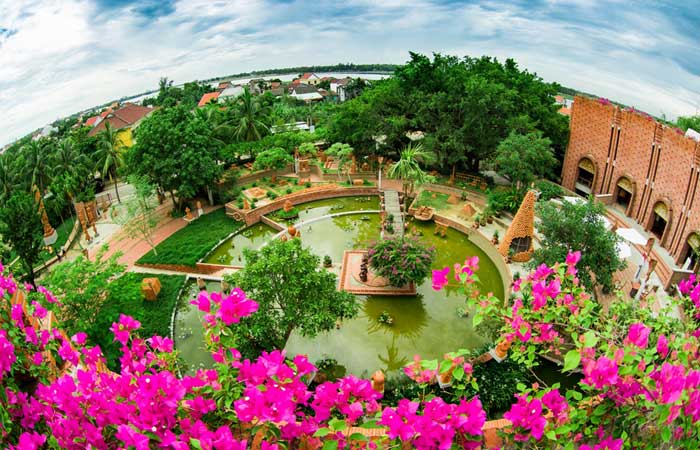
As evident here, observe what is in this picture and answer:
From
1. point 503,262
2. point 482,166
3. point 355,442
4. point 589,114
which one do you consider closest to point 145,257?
point 503,262

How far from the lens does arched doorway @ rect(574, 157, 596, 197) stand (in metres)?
24.8

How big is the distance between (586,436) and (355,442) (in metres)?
2.61

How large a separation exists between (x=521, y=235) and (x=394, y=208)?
292 inches

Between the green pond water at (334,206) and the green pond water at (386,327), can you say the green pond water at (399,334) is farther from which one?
the green pond water at (334,206)

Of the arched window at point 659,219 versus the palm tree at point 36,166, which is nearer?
the arched window at point 659,219

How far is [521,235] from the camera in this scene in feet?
59.9

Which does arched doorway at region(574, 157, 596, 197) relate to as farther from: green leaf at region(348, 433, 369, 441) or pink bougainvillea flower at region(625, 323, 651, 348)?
green leaf at region(348, 433, 369, 441)

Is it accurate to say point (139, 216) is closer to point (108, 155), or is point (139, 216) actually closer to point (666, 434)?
point (108, 155)

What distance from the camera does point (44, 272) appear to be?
20.0 metres

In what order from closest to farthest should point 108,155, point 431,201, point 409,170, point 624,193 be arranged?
point 409,170 < point 624,193 < point 431,201 < point 108,155

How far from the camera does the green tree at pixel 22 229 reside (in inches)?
639

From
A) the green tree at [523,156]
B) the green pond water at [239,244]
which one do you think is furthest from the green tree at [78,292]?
the green tree at [523,156]

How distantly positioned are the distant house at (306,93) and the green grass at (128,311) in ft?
205

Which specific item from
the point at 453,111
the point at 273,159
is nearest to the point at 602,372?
the point at 453,111
